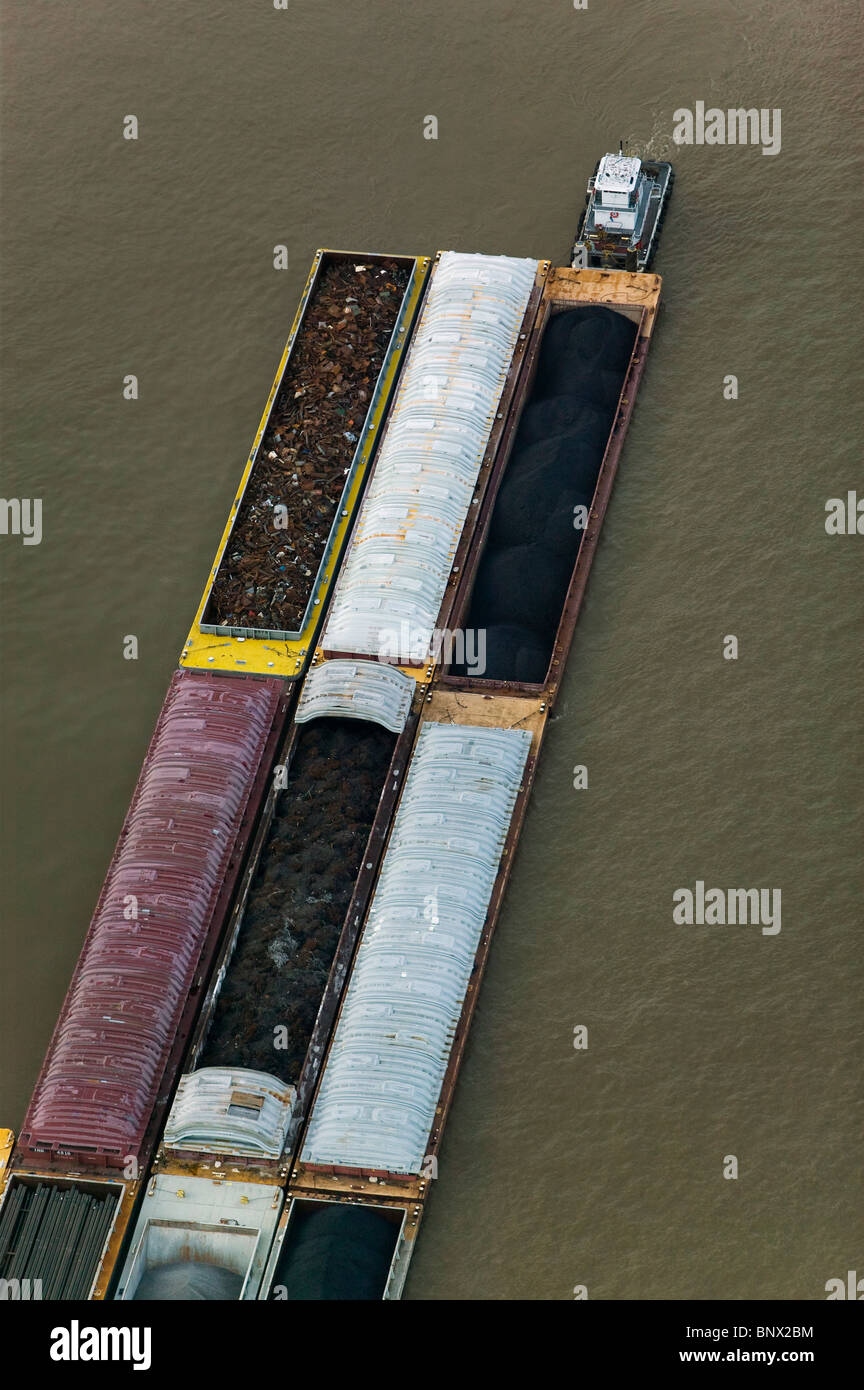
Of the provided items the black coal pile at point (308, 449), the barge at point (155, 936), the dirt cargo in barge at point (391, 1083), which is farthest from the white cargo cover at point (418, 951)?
the black coal pile at point (308, 449)

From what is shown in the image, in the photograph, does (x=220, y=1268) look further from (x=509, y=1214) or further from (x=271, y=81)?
(x=271, y=81)

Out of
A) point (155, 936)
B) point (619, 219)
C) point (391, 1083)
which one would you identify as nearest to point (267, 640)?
point (155, 936)

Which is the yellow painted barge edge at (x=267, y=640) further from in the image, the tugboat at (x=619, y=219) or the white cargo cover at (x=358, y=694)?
the tugboat at (x=619, y=219)

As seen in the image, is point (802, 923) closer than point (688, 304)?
Yes

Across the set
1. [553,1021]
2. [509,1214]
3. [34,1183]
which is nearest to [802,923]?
[553,1021]

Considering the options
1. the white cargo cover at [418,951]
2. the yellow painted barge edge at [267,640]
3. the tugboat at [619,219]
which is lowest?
the white cargo cover at [418,951]

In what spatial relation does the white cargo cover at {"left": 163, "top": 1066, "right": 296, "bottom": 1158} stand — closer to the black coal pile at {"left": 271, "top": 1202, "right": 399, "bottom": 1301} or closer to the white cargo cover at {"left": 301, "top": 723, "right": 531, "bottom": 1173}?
the white cargo cover at {"left": 301, "top": 723, "right": 531, "bottom": 1173}

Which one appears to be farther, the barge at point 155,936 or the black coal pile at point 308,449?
the black coal pile at point 308,449
